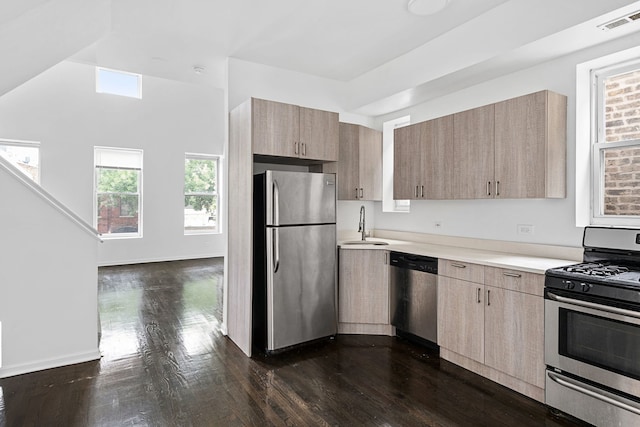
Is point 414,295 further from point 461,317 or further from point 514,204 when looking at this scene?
point 514,204

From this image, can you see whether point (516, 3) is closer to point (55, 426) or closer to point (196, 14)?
point (196, 14)

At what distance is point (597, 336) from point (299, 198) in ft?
7.74

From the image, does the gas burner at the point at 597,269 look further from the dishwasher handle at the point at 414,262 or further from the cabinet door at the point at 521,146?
the dishwasher handle at the point at 414,262

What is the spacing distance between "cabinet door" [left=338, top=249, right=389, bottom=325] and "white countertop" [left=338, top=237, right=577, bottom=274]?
Result: 0.34 ft

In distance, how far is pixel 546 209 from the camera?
302cm

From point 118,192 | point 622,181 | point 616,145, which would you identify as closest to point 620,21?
point 616,145

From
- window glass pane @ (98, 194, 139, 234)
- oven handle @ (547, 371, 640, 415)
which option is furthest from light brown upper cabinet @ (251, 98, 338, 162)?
window glass pane @ (98, 194, 139, 234)

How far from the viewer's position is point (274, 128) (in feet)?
10.9

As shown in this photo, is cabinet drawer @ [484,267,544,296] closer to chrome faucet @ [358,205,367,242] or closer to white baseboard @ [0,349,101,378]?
chrome faucet @ [358,205,367,242]

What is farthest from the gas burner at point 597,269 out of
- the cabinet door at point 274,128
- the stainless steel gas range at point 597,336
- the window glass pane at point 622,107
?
the cabinet door at point 274,128

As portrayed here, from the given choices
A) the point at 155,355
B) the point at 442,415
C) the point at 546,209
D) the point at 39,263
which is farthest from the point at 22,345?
the point at 546,209

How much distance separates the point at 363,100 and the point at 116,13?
260 centimetres

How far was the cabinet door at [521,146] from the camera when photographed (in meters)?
2.75

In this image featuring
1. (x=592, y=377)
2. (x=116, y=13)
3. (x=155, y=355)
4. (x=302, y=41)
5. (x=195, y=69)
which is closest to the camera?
(x=592, y=377)
